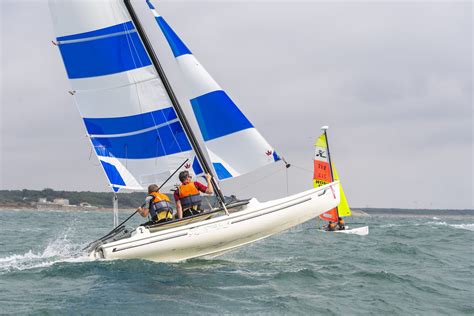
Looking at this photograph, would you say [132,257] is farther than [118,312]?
Yes

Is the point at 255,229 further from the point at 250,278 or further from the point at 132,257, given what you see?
the point at 132,257

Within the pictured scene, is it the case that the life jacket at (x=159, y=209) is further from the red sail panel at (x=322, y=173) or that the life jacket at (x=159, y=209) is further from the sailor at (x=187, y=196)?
the red sail panel at (x=322, y=173)

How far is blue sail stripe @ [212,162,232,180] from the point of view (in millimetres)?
13336

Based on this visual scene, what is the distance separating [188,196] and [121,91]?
10.5 ft

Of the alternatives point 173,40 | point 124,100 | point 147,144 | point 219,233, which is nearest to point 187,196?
point 219,233

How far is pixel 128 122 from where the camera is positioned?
46.3ft

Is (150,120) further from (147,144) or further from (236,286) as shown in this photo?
(236,286)

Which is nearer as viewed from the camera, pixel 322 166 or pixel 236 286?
pixel 236 286

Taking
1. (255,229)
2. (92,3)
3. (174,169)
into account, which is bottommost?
(255,229)

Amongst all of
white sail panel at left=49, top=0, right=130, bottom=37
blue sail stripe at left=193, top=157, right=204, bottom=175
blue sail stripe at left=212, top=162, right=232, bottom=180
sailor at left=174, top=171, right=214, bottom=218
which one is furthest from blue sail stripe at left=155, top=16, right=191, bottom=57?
sailor at left=174, top=171, right=214, bottom=218

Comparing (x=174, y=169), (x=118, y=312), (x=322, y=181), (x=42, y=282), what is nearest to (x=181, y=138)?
(x=174, y=169)

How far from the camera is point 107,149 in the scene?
1443 cm

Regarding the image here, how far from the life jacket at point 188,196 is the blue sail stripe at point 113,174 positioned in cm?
208

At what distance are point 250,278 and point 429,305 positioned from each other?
3269 millimetres
